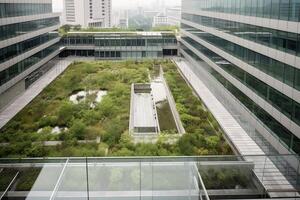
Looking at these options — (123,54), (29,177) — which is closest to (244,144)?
(29,177)

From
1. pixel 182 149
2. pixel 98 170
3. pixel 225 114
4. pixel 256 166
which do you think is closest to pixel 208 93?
pixel 225 114

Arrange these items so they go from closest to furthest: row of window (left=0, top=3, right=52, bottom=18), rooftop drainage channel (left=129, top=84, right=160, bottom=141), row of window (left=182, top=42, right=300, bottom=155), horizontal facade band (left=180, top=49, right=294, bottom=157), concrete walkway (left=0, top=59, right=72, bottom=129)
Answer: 1. row of window (left=182, top=42, right=300, bottom=155)
2. horizontal facade band (left=180, top=49, right=294, bottom=157)
3. rooftop drainage channel (left=129, top=84, right=160, bottom=141)
4. concrete walkway (left=0, top=59, right=72, bottom=129)
5. row of window (left=0, top=3, right=52, bottom=18)

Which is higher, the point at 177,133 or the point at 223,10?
the point at 223,10

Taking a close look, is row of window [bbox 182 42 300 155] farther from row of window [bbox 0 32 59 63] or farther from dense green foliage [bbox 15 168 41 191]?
row of window [bbox 0 32 59 63]

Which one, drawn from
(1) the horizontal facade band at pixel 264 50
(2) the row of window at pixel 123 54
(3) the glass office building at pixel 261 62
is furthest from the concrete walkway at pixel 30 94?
(1) the horizontal facade band at pixel 264 50

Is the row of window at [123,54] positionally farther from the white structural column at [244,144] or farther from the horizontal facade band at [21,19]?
the horizontal facade band at [21,19]

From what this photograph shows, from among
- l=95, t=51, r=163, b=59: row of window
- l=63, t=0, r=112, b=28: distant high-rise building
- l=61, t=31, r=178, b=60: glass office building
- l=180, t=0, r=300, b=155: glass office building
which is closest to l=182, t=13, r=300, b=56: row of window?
l=180, t=0, r=300, b=155: glass office building

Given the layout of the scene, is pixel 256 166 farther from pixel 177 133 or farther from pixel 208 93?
pixel 208 93
